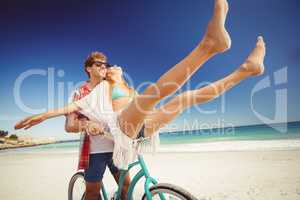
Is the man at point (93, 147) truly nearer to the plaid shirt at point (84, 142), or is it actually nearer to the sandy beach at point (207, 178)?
the plaid shirt at point (84, 142)

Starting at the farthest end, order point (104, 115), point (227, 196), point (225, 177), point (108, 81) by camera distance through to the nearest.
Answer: point (225, 177)
point (227, 196)
point (108, 81)
point (104, 115)

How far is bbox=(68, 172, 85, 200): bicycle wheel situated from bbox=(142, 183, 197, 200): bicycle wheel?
74 cm

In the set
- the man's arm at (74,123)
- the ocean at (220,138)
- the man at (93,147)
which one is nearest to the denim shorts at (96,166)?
the man at (93,147)

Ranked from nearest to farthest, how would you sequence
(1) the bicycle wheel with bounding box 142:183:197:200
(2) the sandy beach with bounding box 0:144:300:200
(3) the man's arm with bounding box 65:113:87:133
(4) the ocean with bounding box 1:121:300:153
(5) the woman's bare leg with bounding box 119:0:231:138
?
(5) the woman's bare leg with bounding box 119:0:231:138 → (1) the bicycle wheel with bounding box 142:183:197:200 → (3) the man's arm with bounding box 65:113:87:133 → (2) the sandy beach with bounding box 0:144:300:200 → (4) the ocean with bounding box 1:121:300:153

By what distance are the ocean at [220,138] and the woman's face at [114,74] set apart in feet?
20.0

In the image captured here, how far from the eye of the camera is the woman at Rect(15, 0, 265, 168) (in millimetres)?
1011

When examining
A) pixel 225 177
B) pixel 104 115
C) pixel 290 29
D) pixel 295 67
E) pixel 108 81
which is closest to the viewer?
pixel 104 115

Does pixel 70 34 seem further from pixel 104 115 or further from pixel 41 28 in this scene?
pixel 104 115

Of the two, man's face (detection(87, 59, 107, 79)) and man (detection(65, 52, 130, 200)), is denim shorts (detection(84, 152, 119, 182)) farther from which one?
man's face (detection(87, 59, 107, 79))

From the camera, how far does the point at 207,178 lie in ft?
11.1

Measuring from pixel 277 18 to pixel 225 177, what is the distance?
3.39m

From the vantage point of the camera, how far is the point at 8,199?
299 centimetres

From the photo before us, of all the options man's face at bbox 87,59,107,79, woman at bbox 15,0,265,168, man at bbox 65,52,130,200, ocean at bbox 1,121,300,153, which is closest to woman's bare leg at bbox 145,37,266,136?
woman at bbox 15,0,265,168

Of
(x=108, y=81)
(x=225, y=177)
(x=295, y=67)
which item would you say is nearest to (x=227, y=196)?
(x=225, y=177)
